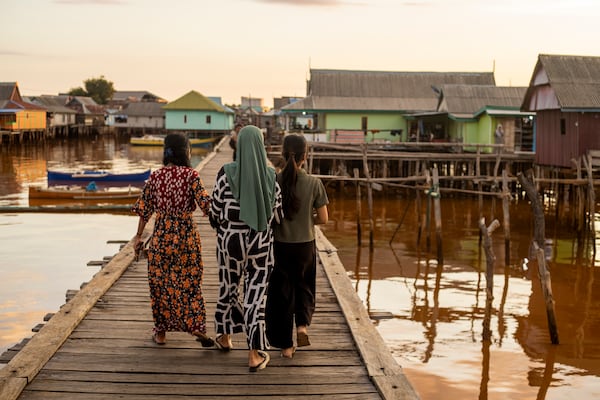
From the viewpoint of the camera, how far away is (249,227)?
4.78 m

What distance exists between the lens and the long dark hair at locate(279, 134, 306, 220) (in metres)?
4.99

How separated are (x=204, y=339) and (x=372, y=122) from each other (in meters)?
33.7

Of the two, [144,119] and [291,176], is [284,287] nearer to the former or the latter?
[291,176]

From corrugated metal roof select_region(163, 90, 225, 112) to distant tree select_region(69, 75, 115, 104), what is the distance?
54656 mm

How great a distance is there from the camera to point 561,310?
1162 cm

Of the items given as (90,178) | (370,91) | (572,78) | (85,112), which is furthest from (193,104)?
(572,78)

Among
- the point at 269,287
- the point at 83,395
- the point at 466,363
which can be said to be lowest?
the point at 466,363

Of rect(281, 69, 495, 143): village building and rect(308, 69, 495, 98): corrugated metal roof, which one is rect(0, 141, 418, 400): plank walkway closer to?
rect(281, 69, 495, 143): village building

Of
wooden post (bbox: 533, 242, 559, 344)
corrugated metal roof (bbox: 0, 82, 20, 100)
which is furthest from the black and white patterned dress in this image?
corrugated metal roof (bbox: 0, 82, 20, 100)

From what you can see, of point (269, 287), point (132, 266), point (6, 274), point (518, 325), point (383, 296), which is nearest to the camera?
point (269, 287)

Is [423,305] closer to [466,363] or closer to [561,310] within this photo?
[561,310]

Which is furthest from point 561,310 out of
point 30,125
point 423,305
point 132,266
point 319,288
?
point 30,125

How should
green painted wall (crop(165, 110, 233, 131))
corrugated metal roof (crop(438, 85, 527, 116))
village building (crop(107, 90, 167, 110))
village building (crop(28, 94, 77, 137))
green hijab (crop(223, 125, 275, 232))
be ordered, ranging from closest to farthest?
green hijab (crop(223, 125, 275, 232)) → corrugated metal roof (crop(438, 85, 527, 116)) → green painted wall (crop(165, 110, 233, 131)) → village building (crop(28, 94, 77, 137)) → village building (crop(107, 90, 167, 110))

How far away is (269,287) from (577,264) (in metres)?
12.1
